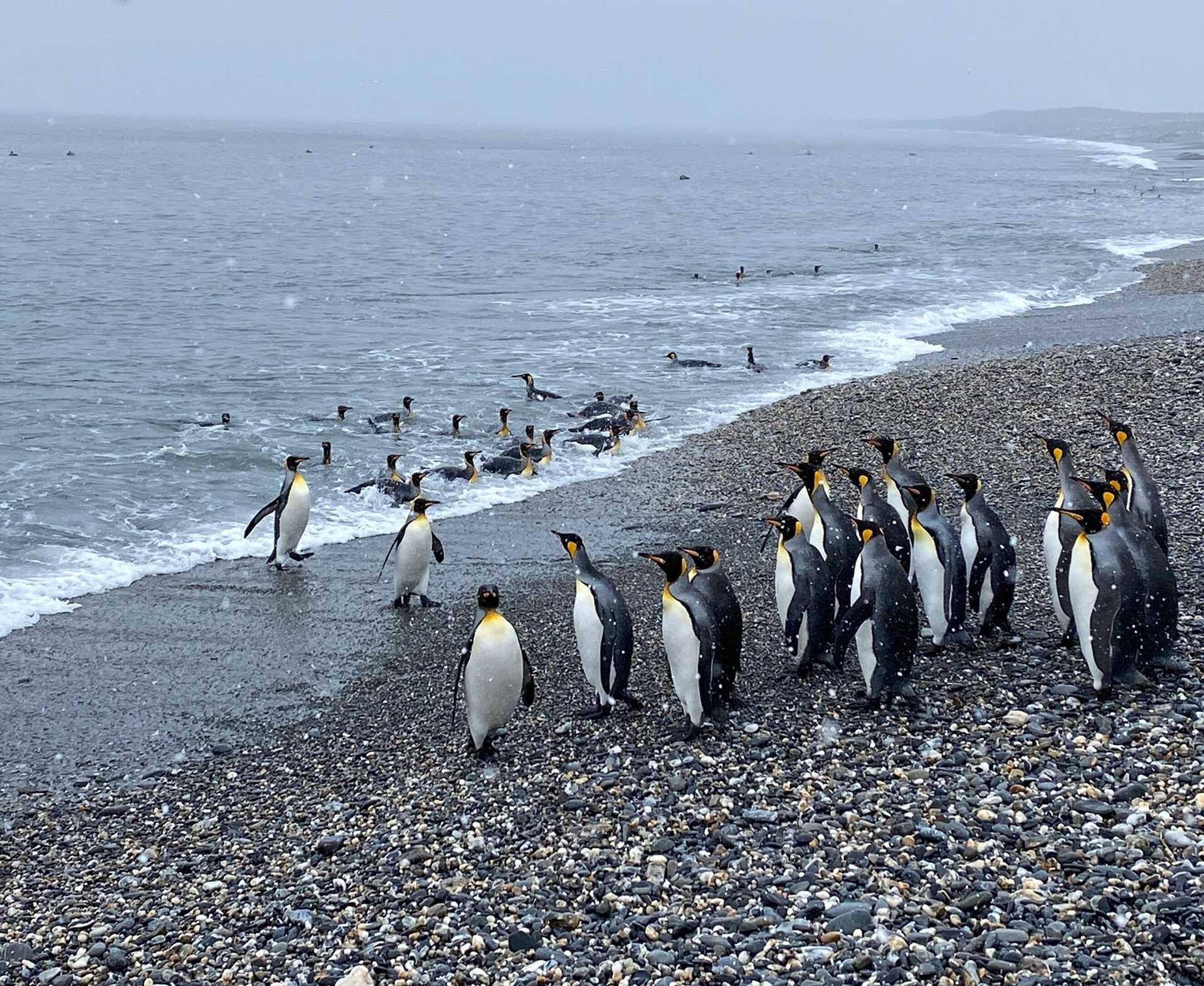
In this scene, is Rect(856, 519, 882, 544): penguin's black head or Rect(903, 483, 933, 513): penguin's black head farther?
Rect(903, 483, 933, 513): penguin's black head

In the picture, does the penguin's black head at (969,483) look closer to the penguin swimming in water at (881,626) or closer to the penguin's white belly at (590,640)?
the penguin swimming in water at (881,626)

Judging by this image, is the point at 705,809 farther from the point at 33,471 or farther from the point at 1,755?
the point at 33,471

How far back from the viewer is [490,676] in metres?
6.79

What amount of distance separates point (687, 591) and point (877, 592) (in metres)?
1.06

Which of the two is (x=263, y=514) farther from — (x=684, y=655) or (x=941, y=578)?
(x=941, y=578)

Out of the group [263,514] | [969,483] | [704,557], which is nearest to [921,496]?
[969,483]

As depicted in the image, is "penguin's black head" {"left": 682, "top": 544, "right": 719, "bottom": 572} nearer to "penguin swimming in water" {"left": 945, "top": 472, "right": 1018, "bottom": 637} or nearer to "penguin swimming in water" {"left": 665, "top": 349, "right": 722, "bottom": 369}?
"penguin swimming in water" {"left": 945, "top": 472, "right": 1018, "bottom": 637}

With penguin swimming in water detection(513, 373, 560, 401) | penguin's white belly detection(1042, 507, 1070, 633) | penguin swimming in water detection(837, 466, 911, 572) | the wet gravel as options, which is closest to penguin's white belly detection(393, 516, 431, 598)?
the wet gravel

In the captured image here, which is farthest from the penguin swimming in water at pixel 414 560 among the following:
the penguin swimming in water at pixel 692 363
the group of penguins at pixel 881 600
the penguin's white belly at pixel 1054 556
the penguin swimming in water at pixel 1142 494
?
the penguin swimming in water at pixel 692 363

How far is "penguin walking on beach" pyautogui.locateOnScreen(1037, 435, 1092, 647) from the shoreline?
3.88 metres

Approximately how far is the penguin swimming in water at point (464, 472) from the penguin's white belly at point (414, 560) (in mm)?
4188

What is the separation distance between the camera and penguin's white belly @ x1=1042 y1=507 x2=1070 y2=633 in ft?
24.0

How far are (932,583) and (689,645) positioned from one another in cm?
188

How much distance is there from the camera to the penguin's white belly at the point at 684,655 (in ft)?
21.4
